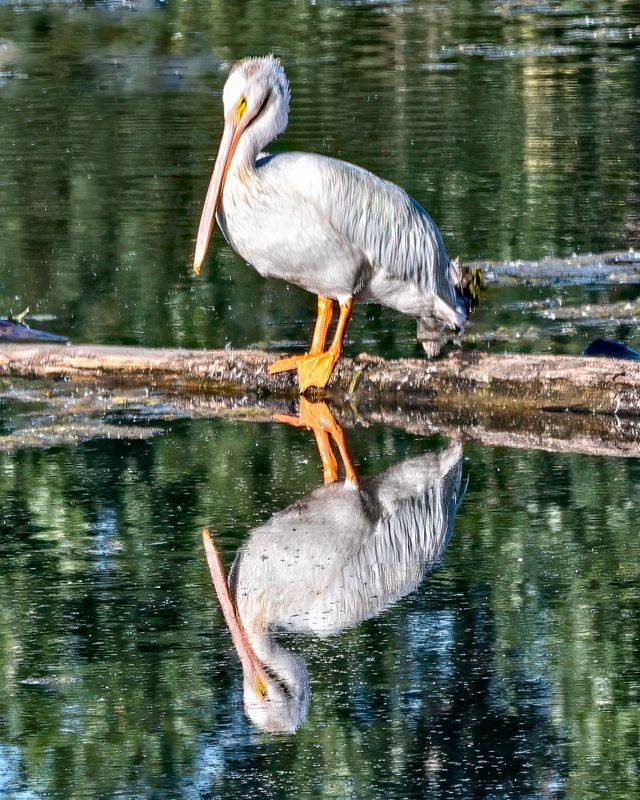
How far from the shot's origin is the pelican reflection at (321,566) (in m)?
4.08

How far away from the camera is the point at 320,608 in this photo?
4504 millimetres

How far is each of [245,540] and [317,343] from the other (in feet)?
6.10

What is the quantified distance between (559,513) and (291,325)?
287 cm

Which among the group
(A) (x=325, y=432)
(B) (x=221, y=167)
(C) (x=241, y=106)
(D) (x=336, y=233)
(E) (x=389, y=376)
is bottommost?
(A) (x=325, y=432)

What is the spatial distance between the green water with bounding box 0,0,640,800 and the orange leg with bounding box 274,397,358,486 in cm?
7

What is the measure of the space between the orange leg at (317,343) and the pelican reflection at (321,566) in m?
0.97

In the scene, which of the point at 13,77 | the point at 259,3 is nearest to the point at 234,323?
the point at 13,77

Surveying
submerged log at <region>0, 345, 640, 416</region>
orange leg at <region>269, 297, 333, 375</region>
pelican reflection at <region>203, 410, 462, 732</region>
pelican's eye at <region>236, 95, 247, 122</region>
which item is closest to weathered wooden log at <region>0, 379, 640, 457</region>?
submerged log at <region>0, 345, 640, 416</region>

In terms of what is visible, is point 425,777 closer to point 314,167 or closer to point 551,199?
point 314,167

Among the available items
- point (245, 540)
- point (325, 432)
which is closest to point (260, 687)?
point (245, 540)

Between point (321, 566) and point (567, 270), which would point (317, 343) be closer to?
point (321, 566)

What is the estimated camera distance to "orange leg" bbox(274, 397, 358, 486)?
5809 millimetres

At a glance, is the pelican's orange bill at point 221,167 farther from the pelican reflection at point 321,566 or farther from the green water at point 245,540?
the pelican reflection at point 321,566

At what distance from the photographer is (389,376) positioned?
6.50 meters
